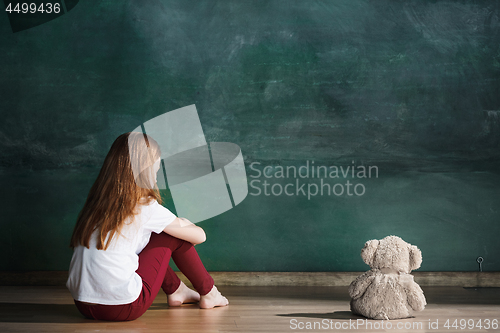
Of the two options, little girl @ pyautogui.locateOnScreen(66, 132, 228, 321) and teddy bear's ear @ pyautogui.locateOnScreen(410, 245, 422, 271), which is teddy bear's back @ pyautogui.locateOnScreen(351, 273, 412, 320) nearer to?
teddy bear's ear @ pyautogui.locateOnScreen(410, 245, 422, 271)

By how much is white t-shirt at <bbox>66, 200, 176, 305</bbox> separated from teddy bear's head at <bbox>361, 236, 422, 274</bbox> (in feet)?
2.98

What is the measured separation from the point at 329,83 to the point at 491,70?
93 centimetres

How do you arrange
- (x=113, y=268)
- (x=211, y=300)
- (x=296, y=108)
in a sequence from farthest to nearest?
(x=296, y=108) < (x=211, y=300) < (x=113, y=268)

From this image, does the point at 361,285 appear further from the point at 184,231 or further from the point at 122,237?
the point at 122,237

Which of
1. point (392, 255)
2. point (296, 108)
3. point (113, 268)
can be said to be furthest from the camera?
point (296, 108)

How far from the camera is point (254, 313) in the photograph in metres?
1.99

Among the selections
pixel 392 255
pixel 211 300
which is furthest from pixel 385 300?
pixel 211 300

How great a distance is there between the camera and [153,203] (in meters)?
1.77

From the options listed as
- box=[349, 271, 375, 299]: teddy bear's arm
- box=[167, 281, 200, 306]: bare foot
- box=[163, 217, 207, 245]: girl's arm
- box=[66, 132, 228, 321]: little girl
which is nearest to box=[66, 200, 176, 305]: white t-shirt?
box=[66, 132, 228, 321]: little girl

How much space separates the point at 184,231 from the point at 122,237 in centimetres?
25

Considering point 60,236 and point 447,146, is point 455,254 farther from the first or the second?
point 60,236

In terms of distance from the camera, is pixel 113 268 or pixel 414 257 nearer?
pixel 113 268

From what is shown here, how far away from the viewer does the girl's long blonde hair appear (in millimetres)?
1691

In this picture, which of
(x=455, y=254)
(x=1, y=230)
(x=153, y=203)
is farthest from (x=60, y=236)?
(x=455, y=254)
